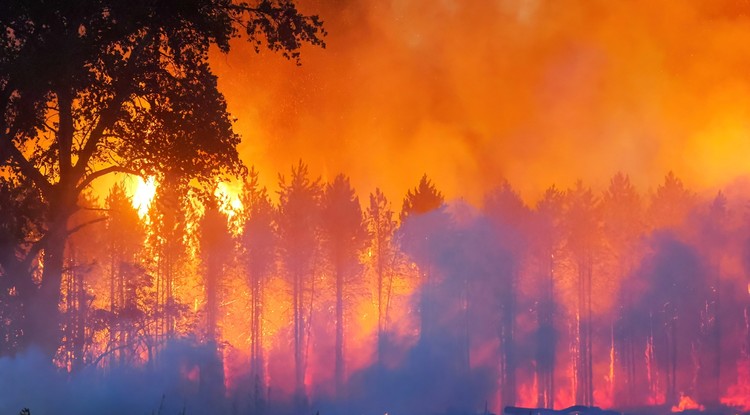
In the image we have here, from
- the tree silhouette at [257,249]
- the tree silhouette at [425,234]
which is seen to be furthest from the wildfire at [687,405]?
the tree silhouette at [257,249]

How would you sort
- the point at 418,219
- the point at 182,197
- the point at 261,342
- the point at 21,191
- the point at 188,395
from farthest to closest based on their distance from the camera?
the point at 261,342
the point at 418,219
the point at 188,395
the point at 21,191
the point at 182,197

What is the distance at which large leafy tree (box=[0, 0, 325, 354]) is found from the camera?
516 inches

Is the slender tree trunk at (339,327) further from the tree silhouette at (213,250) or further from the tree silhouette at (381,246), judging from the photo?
the tree silhouette at (213,250)

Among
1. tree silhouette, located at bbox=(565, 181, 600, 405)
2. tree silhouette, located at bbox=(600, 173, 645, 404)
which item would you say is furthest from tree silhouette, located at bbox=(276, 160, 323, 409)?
tree silhouette, located at bbox=(600, 173, 645, 404)

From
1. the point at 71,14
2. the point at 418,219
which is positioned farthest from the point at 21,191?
the point at 418,219

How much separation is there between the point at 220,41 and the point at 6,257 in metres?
4.75

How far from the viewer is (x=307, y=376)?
72125 millimetres

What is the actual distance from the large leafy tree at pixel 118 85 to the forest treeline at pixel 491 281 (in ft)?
169

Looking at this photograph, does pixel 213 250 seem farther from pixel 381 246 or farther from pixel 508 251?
pixel 508 251

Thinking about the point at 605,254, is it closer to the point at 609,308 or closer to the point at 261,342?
the point at 609,308

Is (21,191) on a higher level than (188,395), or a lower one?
higher

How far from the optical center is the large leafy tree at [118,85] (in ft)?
43.0

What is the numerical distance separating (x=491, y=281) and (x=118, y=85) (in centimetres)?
5832

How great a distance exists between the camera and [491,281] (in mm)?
70625
